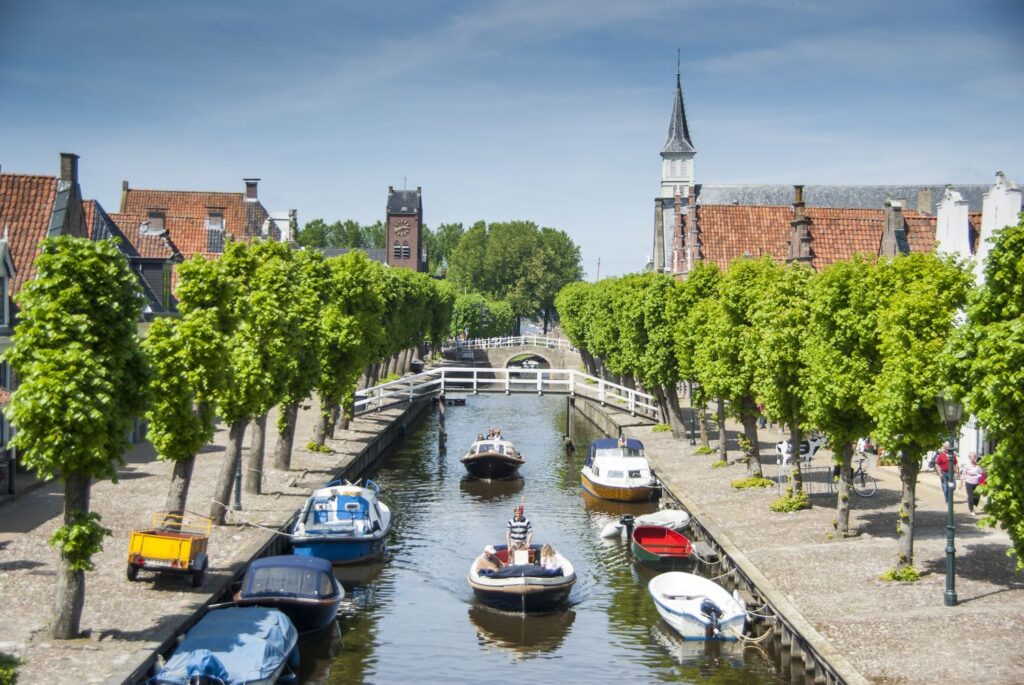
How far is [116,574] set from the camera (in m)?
32.6

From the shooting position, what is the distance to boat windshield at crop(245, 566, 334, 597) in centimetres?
3191

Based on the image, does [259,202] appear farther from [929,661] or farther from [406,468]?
[929,661]

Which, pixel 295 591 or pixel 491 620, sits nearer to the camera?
pixel 295 591

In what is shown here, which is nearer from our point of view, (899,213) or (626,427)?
(899,213)

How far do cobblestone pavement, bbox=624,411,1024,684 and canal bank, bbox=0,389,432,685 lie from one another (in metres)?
15.4

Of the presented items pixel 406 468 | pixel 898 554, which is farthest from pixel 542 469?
pixel 898 554

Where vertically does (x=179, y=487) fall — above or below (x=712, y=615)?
above

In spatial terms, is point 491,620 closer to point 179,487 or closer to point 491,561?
point 491,561

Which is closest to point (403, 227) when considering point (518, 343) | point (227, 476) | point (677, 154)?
→ point (518, 343)

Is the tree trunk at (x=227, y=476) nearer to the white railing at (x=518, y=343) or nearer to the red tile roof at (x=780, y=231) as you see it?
the red tile roof at (x=780, y=231)

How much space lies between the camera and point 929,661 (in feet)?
81.6

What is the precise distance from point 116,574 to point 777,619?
58.2 feet

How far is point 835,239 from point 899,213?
23.8 ft

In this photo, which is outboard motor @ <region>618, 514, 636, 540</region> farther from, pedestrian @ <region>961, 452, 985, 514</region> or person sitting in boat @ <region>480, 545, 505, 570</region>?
pedestrian @ <region>961, 452, 985, 514</region>
